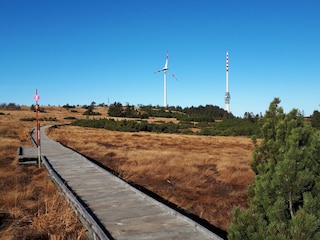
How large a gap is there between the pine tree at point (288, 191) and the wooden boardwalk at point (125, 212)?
1.67 m

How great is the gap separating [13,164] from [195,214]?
915 cm

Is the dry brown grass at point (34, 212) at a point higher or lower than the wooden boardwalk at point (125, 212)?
lower

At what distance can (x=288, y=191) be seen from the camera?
10.6ft

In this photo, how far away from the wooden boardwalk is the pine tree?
167 centimetres

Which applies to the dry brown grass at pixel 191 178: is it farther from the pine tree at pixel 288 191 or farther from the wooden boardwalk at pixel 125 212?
the pine tree at pixel 288 191

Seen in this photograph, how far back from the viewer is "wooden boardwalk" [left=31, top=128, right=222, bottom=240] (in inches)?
204

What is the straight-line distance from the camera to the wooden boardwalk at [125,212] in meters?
5.17

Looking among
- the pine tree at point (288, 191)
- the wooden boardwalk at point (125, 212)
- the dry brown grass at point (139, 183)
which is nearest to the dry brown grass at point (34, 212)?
the dry brown grass at point (139, 183)

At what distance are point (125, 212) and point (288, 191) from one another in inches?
149

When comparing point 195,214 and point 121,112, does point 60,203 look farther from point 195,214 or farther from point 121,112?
point 121,112

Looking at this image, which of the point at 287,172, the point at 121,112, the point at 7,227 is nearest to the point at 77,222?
the point at 7,227

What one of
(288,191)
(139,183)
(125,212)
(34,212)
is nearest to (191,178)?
(139,183)

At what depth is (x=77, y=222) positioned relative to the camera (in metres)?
6.50

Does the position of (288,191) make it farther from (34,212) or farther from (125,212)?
(34,212)
